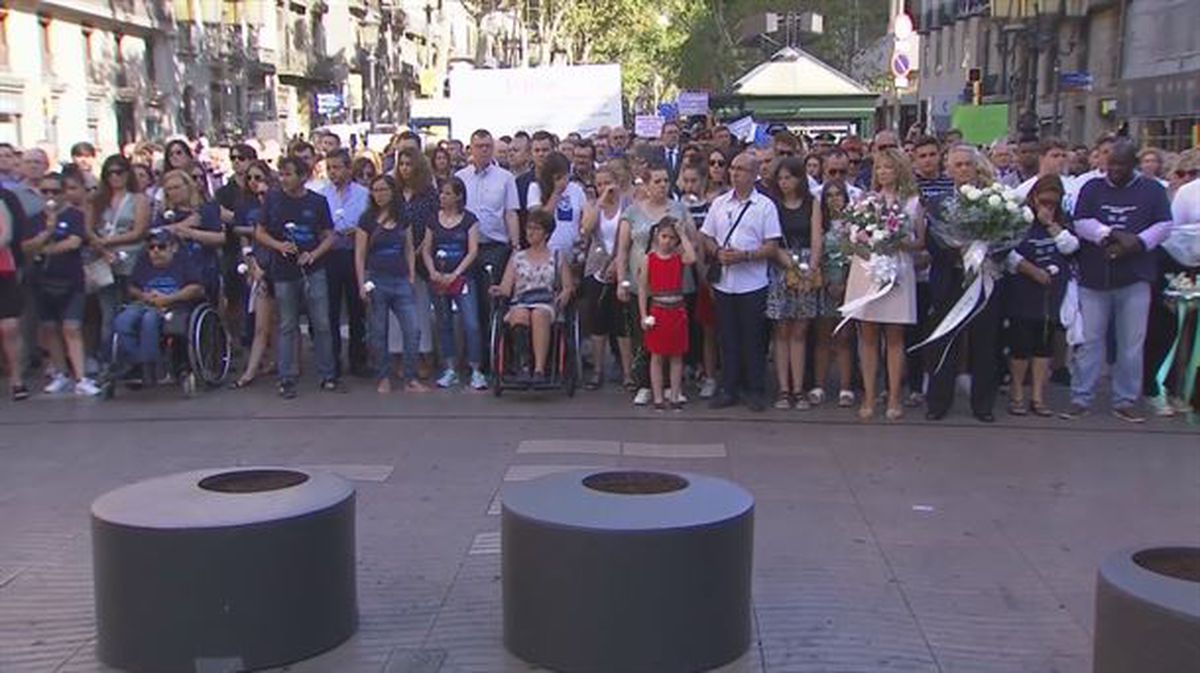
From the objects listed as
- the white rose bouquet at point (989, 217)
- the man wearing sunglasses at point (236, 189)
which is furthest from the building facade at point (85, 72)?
the white rose bouquet at point (989, 217)

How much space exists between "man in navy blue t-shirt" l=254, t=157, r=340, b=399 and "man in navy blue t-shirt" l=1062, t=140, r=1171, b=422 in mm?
5749

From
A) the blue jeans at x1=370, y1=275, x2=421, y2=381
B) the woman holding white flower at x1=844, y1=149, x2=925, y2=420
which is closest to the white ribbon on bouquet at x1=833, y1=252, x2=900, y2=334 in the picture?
the woman holding white flower at x1=844, y1=149, x2=925, y2=420

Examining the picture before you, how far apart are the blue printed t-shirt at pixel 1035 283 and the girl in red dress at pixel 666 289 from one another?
7.60 feet

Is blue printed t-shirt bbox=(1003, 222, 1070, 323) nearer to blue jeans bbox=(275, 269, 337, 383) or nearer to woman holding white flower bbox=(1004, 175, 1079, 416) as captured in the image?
woman holding white flower bbox=(1004, 175, 1079, 416)

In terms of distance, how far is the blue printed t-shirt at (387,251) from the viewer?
10039mm

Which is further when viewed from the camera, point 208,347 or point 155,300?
point 208,347

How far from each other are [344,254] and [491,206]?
1337mm

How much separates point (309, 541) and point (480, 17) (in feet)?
178

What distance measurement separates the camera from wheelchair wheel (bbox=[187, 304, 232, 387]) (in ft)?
32.7

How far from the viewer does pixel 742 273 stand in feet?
30.7

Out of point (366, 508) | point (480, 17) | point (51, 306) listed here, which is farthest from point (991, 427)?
point (480, 17)

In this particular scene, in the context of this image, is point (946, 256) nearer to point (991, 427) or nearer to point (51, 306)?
point (991, 427)

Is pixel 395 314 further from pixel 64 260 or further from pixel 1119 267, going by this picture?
pixel 1119 267

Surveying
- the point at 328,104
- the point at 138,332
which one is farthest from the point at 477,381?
the point at 328,104
